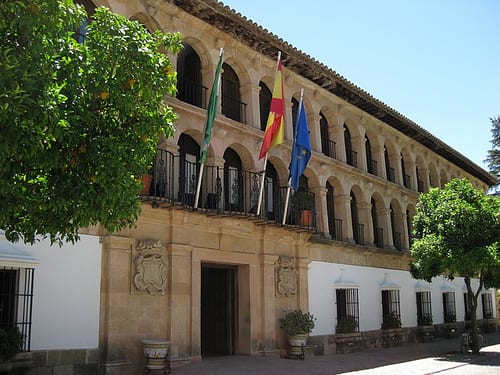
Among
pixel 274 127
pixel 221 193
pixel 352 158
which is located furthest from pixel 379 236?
pixel 221 193

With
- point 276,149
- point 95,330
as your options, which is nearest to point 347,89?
point 276,149

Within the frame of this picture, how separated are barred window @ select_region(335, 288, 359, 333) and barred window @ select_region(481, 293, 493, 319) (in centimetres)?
1637

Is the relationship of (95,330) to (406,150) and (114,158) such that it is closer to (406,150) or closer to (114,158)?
(114,158)

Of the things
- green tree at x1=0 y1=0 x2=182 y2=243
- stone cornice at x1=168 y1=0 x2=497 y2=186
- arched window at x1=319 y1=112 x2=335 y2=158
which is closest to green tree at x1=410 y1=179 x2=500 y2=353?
arched window at x1=319 y1=112 x2=335 y2=158

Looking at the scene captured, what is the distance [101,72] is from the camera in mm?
6758

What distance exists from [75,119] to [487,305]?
108 feet

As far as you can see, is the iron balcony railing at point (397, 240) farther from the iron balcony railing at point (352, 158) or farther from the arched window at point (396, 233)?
the iron balcony railing at point (352, 158)

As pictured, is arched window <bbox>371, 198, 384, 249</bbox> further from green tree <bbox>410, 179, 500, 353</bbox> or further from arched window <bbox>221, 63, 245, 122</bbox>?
arched window <bbox>221, 63, 245, 122</bbox>

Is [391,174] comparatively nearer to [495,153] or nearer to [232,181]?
[232,181]

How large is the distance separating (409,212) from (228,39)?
14273 mm

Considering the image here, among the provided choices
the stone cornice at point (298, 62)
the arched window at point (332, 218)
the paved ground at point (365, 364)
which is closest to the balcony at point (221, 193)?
the arched window at point (332, 218)

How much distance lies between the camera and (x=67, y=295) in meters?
11.7

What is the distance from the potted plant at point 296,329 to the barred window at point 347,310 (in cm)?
310

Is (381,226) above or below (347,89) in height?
below
